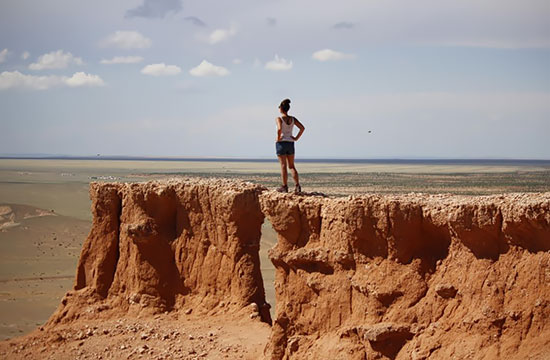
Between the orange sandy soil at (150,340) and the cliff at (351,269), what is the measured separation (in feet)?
1.26

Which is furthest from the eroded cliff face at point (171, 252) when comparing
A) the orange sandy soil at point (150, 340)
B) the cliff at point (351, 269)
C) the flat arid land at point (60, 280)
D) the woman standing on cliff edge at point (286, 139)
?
the woman standing on cliff edge at point (286, 139)

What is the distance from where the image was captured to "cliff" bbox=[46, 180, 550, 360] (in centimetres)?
1193

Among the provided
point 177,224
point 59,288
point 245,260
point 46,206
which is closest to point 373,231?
point 245,260

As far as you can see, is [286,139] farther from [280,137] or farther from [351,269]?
[351,269]

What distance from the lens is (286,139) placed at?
15844mm

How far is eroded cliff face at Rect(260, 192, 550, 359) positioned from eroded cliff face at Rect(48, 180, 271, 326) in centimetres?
247

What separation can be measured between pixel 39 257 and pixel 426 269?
36245 mm

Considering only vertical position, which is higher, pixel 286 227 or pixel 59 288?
pixel 286 227

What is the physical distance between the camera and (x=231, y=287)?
17891mm

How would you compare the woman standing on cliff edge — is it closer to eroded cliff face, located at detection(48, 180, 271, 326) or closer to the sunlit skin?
the sunlit skin

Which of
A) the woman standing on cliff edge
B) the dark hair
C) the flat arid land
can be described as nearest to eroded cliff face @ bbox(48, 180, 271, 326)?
the flat arid land

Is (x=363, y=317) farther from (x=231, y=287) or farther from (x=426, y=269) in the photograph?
(x=231, y=287)

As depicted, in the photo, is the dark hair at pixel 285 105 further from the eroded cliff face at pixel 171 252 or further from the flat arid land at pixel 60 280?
the flat arid land at pixel 60 280

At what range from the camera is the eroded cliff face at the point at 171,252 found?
17.7m
